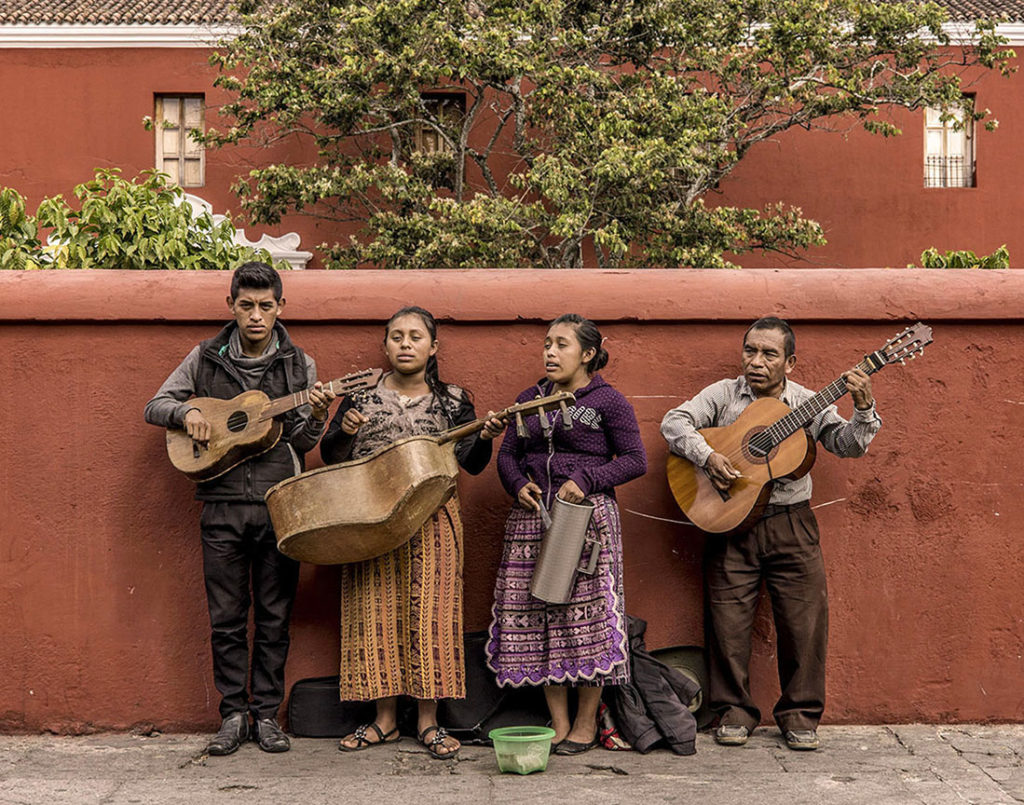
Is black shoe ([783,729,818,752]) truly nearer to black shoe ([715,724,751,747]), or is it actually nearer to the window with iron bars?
black shoe ([715,724,751,747])

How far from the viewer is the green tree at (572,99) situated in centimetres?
1678

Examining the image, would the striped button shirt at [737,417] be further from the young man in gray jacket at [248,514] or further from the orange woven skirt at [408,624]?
the young man in gray jacket at [248,514]

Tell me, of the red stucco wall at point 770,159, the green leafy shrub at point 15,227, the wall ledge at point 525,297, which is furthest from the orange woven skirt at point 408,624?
the red stucco wall at point 770,159

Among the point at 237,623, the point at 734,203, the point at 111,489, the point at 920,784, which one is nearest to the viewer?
the point at 920,784

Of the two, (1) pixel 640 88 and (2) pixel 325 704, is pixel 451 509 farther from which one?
(1) pixel 640 88

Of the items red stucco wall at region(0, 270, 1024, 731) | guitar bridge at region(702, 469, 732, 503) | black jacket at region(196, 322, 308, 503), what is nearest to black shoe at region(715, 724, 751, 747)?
red stucco wall at region(0, 270, 1024, 731)

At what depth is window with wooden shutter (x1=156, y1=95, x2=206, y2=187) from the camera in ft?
72.7

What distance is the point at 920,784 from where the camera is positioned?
4.73 metres

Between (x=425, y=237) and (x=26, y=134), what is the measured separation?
27.9 ft

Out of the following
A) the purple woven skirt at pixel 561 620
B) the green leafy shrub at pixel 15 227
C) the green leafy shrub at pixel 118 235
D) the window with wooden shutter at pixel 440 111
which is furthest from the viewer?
the window with wooden shutter at pixel 440 111

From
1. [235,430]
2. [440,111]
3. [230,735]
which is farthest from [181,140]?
[230,735]

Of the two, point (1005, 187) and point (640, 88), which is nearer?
point (640, 88)

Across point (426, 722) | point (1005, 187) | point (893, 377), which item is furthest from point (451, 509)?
point (1005, 187)

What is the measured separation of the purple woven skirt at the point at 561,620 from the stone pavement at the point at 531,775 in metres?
0.33
